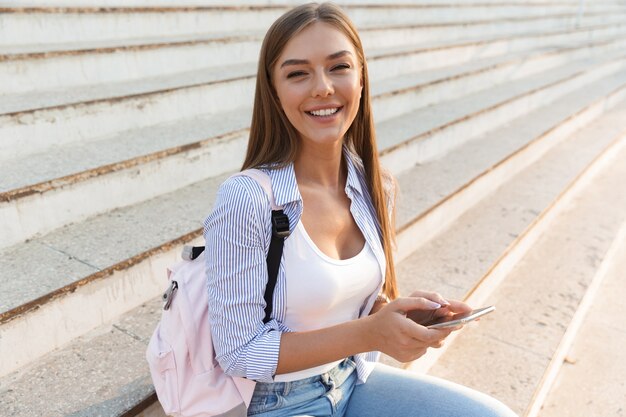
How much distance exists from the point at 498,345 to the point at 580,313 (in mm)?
755

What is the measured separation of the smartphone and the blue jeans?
0.87ft

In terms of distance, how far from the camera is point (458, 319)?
1303 mm

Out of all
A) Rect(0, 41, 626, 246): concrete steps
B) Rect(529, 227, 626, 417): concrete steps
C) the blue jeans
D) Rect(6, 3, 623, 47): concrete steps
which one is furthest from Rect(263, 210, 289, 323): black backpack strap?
Rect(6, 3, 623, 47): concrete steps

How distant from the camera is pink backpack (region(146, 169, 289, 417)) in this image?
51.9 inches

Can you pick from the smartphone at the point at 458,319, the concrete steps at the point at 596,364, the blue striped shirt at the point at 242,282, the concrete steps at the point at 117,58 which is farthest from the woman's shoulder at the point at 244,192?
the concrete steps at the point at 117,58

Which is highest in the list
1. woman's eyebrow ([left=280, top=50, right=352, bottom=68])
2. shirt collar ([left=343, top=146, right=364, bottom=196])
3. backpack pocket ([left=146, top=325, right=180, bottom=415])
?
woman's eyebrow ([left=280, top=50, right=352, bottom=68])

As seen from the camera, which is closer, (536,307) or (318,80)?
(318,80)

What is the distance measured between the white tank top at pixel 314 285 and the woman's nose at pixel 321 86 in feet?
1.10

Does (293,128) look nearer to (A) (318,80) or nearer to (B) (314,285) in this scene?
(A) (318,80)

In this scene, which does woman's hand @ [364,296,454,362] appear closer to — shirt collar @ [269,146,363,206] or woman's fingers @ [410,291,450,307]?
woman's fingers @ [410,291,450,307]

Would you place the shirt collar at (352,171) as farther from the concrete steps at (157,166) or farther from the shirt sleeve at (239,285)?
the concrete steps at (157,166)

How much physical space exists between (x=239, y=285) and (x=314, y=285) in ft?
0.65

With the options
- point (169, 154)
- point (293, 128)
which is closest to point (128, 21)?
point (169, 154)

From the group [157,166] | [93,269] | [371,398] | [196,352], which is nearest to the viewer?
[196,352]
